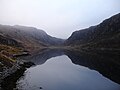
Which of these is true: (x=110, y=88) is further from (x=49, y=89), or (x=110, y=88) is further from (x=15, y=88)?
(x=15, y=88)

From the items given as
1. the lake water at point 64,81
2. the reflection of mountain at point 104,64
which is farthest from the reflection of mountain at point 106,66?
the lake water at point 64,81

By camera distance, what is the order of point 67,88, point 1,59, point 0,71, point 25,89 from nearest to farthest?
point 25,89 < point 67,88 < point 0,71 < point 1,59

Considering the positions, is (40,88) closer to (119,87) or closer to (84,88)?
(84,88)

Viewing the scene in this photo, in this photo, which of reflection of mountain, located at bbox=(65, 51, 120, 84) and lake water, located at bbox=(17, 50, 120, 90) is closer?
lake water, located at bbox=(17, 50, 120, 90)

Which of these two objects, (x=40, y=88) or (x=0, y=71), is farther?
(x=0, y=71)

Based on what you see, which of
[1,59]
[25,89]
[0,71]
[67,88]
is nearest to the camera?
[25,89]

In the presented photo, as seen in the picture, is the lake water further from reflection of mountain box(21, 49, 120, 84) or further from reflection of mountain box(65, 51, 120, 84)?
reflection of mountain box(21, 49, 120, 84)

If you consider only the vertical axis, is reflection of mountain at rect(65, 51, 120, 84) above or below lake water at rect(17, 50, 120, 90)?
above

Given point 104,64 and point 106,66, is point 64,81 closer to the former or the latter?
point 106,66

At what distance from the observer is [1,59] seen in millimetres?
74125

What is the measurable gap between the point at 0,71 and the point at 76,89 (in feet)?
79.2

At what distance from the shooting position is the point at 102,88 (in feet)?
165

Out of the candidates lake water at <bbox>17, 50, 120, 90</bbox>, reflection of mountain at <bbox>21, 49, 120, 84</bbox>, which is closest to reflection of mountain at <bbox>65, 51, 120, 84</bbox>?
reflection of mountain at <bbox>21, 49, 120, 84</bbox>

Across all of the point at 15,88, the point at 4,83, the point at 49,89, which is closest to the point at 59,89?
the point at 49,89
